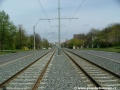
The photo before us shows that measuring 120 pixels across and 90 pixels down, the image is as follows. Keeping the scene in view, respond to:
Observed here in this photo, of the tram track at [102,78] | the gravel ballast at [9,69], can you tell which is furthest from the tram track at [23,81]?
the tram track at [102,78]

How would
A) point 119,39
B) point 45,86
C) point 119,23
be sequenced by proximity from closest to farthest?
1. point 45,86
2. point 119,39
3. point 119,23

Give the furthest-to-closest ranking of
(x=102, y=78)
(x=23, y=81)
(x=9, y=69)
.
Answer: (x=9, y=69), (x=102, y=78), (x=23, y=81)

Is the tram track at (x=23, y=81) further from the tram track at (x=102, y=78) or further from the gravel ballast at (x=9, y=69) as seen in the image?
the tram track at (x=102, y=78)

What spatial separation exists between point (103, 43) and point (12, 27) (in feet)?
146

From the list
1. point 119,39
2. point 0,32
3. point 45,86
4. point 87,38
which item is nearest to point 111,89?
point 45,86

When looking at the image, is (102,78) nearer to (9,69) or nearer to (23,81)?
(23,81)

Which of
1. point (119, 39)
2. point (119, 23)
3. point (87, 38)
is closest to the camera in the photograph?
point (119, 39)

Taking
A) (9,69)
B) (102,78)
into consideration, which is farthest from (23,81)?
(9,69)

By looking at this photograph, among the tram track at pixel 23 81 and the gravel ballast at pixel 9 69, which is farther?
the gravel ballast at pixel 9 69

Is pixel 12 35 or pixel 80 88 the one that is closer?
pixel 80 88

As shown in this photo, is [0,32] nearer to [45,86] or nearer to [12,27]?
[12,27]

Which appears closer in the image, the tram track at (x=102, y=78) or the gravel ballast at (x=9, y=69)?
the tram track at (x=102, y=78)

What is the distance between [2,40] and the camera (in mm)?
74812

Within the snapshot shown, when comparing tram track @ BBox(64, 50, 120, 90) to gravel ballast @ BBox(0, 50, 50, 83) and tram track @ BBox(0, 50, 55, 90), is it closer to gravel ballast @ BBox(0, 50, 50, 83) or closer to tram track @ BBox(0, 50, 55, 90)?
tram track @ BBox(0, 50, 55, 90)
